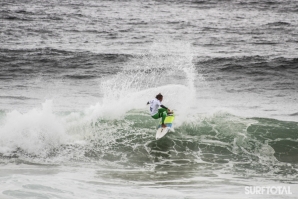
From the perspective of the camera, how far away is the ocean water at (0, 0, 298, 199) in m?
10.1

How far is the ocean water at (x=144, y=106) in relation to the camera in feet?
33.2

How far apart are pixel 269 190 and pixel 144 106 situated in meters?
7.45

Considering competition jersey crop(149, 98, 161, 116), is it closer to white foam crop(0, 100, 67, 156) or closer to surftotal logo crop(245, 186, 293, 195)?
white foam crop(0, 100, 67, 156)

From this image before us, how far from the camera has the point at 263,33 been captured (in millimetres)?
35375

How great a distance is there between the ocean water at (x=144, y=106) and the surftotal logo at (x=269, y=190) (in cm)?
14

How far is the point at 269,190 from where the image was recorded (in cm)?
939

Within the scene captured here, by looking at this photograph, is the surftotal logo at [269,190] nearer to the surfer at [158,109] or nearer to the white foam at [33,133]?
the surfer at [158,109]

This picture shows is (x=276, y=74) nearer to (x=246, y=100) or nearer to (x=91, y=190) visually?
(x=246, y=100)

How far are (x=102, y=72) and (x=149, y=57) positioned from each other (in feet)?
16.5

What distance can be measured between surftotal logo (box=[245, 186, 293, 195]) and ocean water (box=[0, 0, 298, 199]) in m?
0.14

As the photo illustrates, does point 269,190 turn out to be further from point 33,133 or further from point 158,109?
point 33,133

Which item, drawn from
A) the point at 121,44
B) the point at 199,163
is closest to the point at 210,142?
the point at 199,163

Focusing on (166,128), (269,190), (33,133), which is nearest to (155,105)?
(166,128)

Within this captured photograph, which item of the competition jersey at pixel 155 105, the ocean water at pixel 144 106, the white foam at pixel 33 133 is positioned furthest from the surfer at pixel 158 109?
the white foam at pixel 33 133
